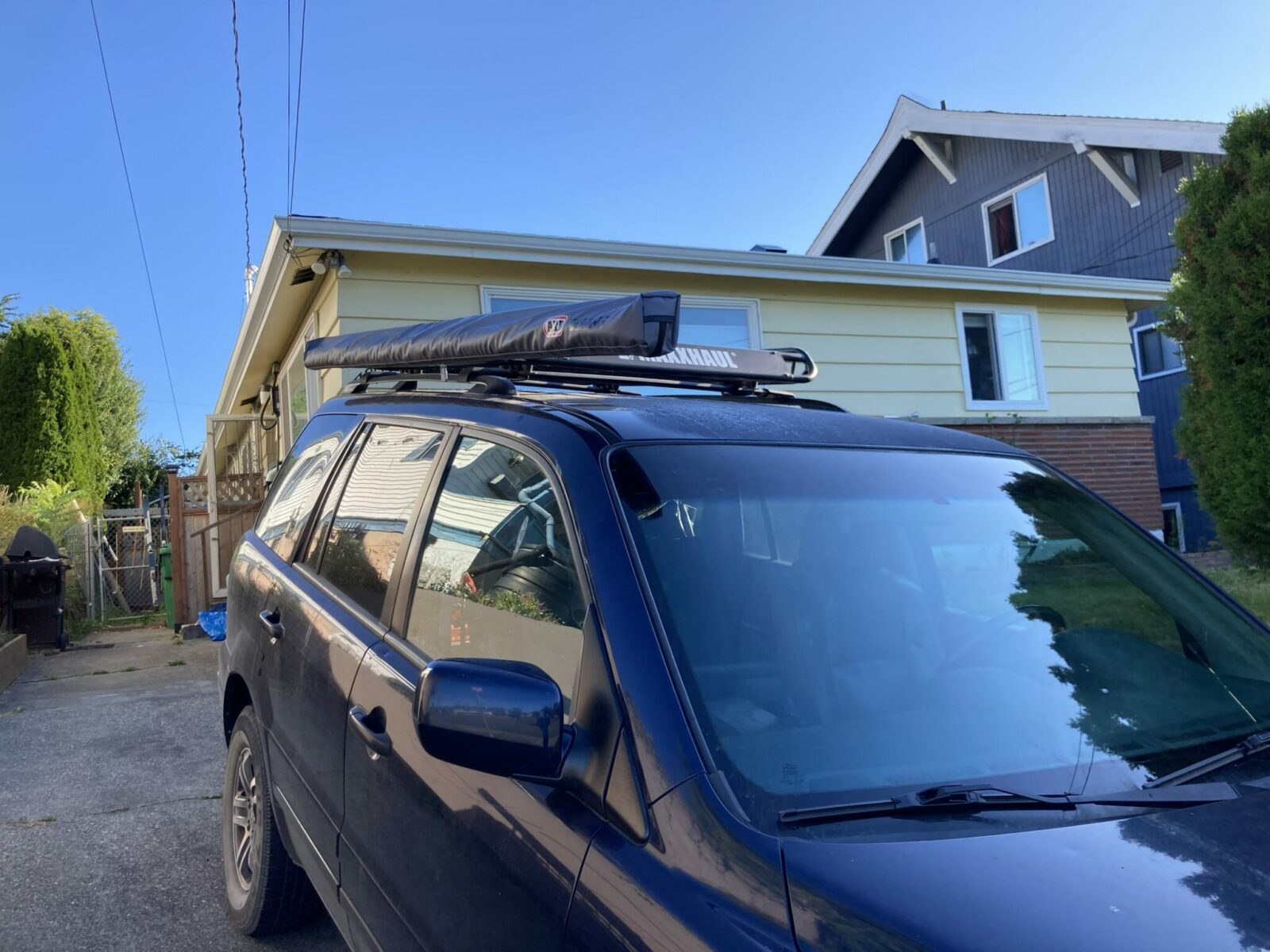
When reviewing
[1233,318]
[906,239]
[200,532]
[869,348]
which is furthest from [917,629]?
[906,239]

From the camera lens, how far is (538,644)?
195cm

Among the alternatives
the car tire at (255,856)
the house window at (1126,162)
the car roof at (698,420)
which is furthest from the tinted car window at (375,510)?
the house window at (1126,162)

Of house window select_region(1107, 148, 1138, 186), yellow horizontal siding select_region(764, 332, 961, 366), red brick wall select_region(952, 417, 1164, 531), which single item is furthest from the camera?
house window select_region(1107, 148, 1138, 186)

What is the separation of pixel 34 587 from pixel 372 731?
10.2m

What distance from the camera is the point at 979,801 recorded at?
1476 mm

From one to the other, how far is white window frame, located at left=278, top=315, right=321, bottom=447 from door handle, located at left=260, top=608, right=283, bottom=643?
170 inches

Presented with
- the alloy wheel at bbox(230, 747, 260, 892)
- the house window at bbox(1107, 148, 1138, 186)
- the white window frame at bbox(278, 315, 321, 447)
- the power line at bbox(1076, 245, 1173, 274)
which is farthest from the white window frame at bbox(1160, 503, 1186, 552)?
the alloy wheel at bbox(230, 747, 260, 892)

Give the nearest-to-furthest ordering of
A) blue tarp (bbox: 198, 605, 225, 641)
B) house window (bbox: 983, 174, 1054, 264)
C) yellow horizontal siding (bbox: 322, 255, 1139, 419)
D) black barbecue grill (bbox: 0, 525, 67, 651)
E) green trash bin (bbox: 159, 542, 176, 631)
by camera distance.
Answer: blue tarp (bbox: 198, 605, 225, 641)
yellow horizontal siding (bbox: 322, 255, 1139, 419)
black barbecue grill (bbox: 0, 525, 67, 651)
green trash bin (bbox: 159, 542, 176, 631)
house window (bbox: 983, 174, 1054, 264)

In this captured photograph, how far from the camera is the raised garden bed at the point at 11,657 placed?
27.6 feet

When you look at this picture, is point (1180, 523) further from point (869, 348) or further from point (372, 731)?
point (372, 731)

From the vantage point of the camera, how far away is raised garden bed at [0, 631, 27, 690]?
841 cm

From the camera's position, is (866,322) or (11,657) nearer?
(11,657)

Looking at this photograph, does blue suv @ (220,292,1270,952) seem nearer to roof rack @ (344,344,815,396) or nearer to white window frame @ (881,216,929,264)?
roof rack @ (344,344,815,396)

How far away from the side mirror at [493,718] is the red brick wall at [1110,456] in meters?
9.83
